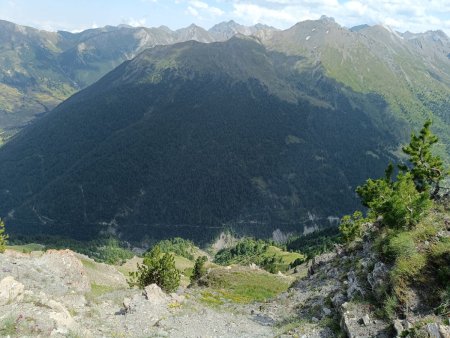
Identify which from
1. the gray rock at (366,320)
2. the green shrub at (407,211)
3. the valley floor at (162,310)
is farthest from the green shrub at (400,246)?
the gray rock at (366,320)

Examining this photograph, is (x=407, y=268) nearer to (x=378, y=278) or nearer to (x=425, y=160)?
(x=378, y=278)

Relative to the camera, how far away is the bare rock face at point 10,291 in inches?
1334

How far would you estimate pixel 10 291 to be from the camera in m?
34.7

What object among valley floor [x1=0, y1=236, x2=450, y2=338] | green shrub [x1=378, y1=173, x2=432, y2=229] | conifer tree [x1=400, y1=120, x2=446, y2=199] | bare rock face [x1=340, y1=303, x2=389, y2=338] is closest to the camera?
valley floor [x1=0, y1=236, x2=450, y2=338]

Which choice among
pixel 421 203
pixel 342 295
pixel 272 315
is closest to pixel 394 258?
pixel 342 295

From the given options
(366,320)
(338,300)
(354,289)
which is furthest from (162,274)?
(366,320)

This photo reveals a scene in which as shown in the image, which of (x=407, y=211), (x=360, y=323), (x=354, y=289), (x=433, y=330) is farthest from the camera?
(x=407, y=211)

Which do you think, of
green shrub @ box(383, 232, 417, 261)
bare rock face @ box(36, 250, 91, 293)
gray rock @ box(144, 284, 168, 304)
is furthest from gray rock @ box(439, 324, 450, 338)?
bare rock face @ box(36, 250, 91, 293)

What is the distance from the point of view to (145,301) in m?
43.8

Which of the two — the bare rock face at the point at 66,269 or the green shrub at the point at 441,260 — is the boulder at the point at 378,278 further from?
the bare rock face at the point at 66,269

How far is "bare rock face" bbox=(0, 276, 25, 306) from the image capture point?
111 ft

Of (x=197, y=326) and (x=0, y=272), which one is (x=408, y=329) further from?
(x=0, y=272)

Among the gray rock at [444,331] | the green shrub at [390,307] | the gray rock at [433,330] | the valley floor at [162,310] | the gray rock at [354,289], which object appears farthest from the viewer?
the gray rock at [354,289]

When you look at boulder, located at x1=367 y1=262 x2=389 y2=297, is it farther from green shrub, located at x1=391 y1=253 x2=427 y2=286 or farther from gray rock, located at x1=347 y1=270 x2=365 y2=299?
green shrub, located at x1=391 y1=253 x2=427 y2=286
